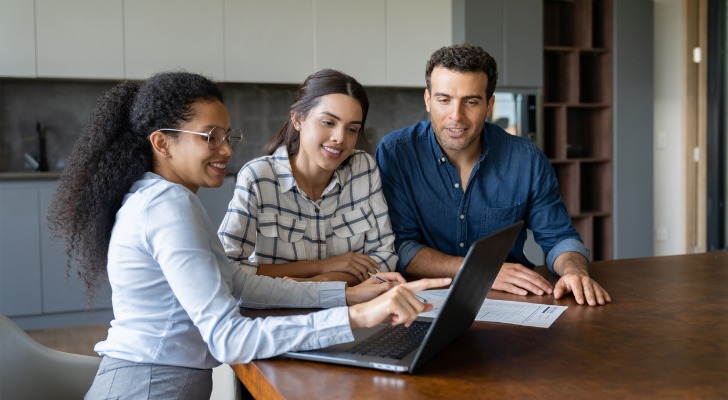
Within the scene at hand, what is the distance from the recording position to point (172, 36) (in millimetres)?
4805

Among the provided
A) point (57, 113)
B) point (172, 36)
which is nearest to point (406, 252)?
point (172, 36)

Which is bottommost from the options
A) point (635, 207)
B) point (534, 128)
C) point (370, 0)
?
point (635, 207)

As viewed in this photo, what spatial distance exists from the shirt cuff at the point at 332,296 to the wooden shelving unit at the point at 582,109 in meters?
4.65

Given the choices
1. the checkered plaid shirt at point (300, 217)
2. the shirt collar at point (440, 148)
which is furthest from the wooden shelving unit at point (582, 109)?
the checkered plaid shirt at point (300, 217)

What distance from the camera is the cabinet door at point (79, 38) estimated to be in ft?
14.8

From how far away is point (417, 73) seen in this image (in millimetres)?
5559

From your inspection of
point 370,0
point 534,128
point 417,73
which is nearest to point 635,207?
point 534,128

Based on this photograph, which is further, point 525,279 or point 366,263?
point 366,263

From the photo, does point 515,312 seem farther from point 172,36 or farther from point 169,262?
point 172,36

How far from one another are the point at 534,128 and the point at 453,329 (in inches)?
184

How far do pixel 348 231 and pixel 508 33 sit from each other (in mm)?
3934

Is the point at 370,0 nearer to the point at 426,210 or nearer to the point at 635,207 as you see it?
the point at 635,207

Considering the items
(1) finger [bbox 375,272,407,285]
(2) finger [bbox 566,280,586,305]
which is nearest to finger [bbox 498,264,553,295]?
(2) finger [bbox 566,280,586,305]

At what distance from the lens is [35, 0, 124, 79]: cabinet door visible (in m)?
4.50
